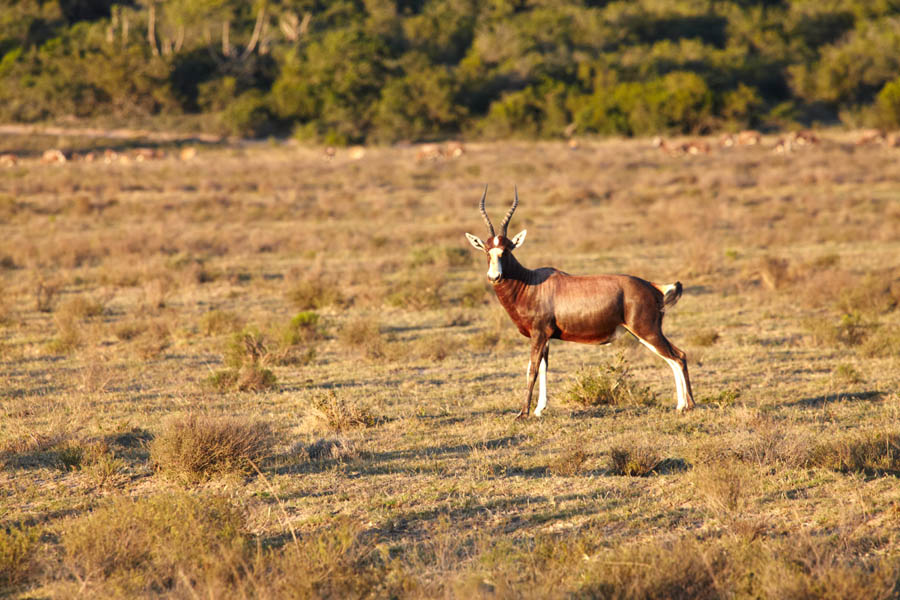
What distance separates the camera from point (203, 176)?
111 ft

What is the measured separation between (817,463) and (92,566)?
16.1 feet

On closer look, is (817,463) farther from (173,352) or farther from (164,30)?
(164,30)

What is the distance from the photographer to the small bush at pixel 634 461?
6.20 metres

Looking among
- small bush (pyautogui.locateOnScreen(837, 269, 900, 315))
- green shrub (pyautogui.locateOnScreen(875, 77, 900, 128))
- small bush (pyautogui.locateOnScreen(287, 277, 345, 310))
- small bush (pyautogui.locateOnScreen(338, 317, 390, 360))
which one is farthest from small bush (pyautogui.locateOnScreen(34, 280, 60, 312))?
green shrub (pyautogui.locateOnScreen(875, 77, 900, 128))

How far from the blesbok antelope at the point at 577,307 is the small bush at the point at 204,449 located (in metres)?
2.48

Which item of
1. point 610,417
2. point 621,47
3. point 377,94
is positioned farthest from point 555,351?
point 621,47

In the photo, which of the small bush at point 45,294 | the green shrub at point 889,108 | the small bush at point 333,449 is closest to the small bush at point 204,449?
the small bush at point 333,449

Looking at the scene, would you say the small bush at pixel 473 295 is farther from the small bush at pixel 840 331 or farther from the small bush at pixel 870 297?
the small bush at pixel 870 297

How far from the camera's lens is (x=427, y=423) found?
7.74m

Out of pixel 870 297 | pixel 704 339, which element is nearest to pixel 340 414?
pixel 704 339

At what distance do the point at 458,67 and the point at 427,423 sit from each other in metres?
64.9

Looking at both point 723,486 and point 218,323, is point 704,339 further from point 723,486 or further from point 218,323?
point 218,323

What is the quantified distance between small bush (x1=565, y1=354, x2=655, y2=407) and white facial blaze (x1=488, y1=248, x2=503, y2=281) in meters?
1.58

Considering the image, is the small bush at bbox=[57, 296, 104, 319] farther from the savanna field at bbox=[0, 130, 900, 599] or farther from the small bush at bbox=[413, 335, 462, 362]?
the small bush at bbox=[413, 335, 462, 362]
